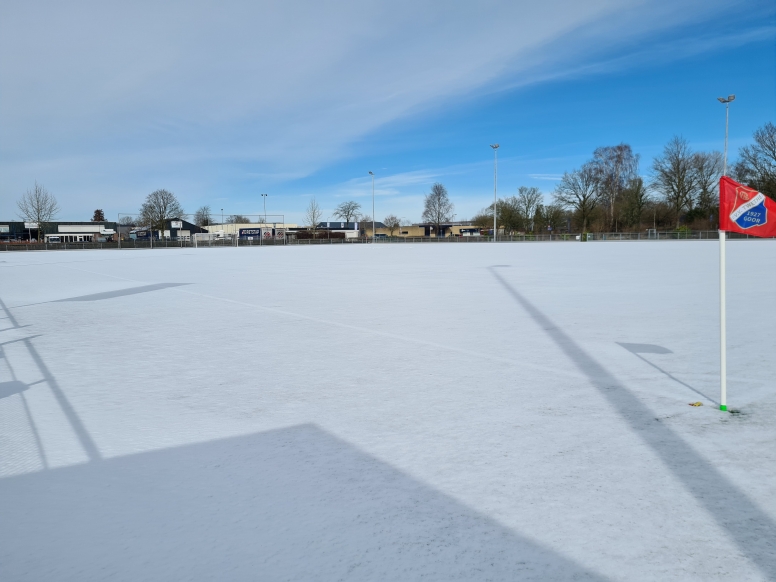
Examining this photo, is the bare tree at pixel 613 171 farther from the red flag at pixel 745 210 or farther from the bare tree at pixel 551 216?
the red flag at pixel 745 210

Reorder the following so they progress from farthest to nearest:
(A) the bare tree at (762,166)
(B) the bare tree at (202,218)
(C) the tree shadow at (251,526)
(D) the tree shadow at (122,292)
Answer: (B) the bare tree at (202,218), (A) the bare tree at (762,166), (D) the tree shadow at (122,292), (C) the tree shadow at (251,526)

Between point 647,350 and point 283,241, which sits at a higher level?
point 283,241

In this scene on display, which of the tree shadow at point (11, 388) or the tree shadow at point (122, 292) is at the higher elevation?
the tree shadow at point (122, 292)

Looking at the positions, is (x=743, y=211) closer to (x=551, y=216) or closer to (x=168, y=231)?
(x=551, y=216)

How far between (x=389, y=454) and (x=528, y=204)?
98251mm

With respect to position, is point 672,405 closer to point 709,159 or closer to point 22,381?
point 22,381

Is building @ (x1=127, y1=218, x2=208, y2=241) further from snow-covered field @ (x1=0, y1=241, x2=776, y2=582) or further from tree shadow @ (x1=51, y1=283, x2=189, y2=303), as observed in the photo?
snow-covered field @ (x1=0, y1=241, x2=776, y2=582)

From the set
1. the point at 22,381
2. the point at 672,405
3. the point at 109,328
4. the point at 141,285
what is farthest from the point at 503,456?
the point at 141,285

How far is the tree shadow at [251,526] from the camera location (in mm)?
2432

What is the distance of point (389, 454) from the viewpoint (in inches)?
144

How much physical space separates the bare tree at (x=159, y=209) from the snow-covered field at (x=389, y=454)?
304 feet

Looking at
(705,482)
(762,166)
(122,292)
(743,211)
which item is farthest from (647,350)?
(762,166)

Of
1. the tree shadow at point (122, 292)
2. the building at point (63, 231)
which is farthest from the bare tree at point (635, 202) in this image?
the building at point (63, 231)

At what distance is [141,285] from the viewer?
16.2 metres
